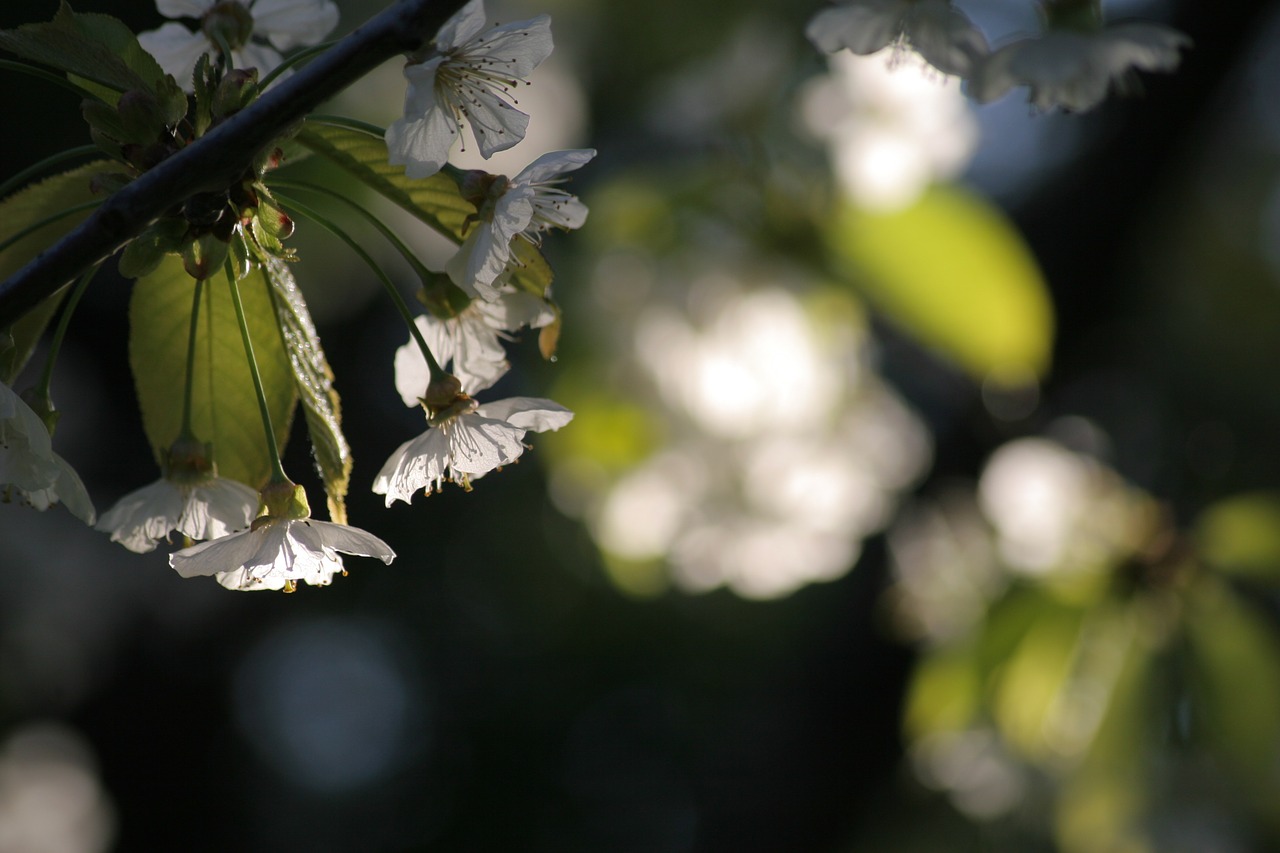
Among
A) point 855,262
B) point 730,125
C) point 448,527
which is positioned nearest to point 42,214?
point 855,262

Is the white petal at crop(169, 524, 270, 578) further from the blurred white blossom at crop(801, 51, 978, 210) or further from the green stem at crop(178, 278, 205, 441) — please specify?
the blurred white blossom at crop(801, 51, 978, 210)

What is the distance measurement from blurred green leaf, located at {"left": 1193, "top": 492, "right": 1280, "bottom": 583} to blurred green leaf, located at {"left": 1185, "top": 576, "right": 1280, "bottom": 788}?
0.22 ft

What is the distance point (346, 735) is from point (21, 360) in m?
5.50

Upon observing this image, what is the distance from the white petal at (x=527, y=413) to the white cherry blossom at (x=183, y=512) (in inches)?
7.0

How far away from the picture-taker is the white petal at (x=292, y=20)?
842mm

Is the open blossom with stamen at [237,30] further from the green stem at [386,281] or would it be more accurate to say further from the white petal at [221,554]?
the white petal at [221,554]

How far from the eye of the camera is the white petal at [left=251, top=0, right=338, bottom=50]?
842mm

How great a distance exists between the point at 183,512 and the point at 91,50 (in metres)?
0.30

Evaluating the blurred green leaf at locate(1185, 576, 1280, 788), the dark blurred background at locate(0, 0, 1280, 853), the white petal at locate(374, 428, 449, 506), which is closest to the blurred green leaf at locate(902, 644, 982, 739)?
the dark blurred background at locate(0, 0, 1280, 853)

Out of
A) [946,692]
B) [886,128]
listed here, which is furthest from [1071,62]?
[946,692]

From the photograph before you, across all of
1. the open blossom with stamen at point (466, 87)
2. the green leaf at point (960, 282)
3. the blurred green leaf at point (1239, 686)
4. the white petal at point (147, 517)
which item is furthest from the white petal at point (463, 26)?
the blurred green leaf at point (1239, 686)

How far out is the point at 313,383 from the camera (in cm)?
66

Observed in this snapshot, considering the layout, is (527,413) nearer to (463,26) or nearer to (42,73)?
(463,26)

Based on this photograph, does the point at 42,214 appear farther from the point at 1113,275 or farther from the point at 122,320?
the point at 122,320
